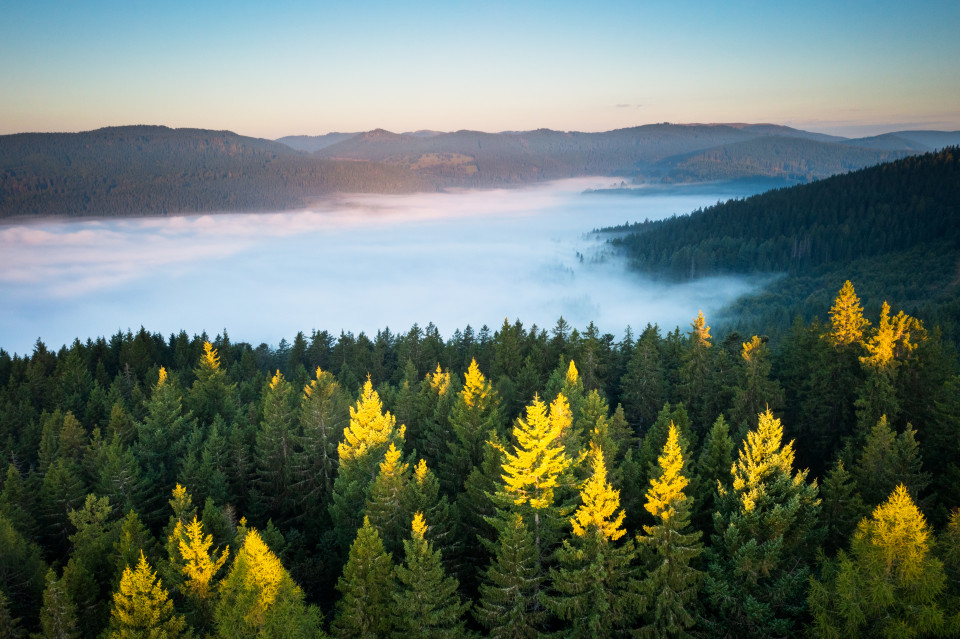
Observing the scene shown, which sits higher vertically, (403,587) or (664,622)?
(403,587)

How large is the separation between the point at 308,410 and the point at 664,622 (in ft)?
78.0

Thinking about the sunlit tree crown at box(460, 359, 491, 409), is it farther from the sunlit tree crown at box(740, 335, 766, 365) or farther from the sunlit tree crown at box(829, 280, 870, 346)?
the sunlit tree crown at box(829, 280, 870, 346)

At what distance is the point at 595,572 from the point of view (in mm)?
21094

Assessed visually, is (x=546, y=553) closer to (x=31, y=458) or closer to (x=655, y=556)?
(x=655, y=556)

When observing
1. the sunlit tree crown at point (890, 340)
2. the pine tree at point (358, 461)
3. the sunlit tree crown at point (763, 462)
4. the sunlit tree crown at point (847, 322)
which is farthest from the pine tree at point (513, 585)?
the sunlit tree crown at point (847, 322)

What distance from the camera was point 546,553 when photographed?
24500 millimetres

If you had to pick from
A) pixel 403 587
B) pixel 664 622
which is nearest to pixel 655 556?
pixel 664 622

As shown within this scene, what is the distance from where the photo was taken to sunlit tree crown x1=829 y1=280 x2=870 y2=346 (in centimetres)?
3884

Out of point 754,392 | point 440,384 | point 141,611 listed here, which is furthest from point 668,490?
point 440,384

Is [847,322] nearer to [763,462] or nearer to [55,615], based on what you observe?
[763,462]

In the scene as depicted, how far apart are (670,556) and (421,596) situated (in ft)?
31.0

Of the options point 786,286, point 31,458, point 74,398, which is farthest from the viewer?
point 786,286

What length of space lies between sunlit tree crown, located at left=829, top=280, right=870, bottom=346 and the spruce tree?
2454 centimetres

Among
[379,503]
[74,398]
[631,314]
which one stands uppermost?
[379,503]
